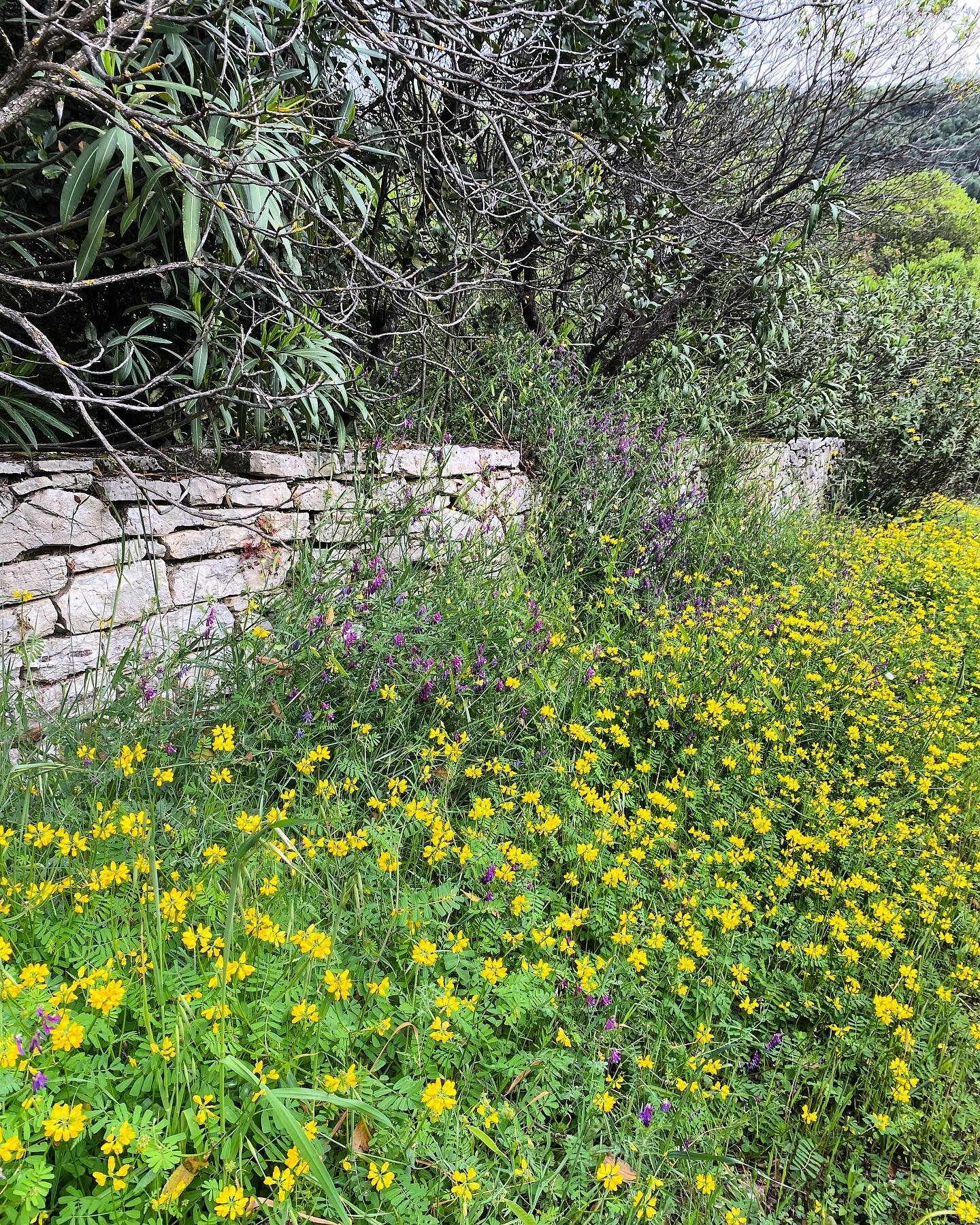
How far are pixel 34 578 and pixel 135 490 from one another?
437 millimetres

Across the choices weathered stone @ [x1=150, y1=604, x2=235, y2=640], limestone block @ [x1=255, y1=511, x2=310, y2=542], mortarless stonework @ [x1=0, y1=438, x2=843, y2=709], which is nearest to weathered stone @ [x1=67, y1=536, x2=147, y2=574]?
mortarless stonework @ [x1=0, y1=438, x2=843, y2=709]

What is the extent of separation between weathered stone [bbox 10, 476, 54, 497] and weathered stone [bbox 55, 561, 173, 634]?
0.99 feet

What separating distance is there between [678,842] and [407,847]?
961 millimetres

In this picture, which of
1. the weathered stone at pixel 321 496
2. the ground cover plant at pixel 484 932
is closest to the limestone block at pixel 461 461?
the weathered stone at pixel 321 496

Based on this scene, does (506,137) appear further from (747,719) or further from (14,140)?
(747,719)

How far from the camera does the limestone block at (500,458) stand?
12.3ft

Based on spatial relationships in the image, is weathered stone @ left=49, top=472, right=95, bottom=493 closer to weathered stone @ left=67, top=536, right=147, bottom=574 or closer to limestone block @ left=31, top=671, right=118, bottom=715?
weathered stone @ left=67, top=536, right=147, bottom=574

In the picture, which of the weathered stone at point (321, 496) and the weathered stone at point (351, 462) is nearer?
the weathered stone at point (321, 496)

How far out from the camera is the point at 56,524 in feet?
7.02

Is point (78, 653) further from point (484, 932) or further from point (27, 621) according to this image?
point (484, 932)

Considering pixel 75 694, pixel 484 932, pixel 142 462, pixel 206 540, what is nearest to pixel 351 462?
pixel 206 540

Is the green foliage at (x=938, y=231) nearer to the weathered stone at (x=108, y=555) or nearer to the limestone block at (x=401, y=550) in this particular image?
the limestone block at (x=401, y=550)

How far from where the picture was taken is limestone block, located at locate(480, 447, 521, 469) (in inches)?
148

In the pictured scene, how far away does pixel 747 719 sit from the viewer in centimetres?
287
